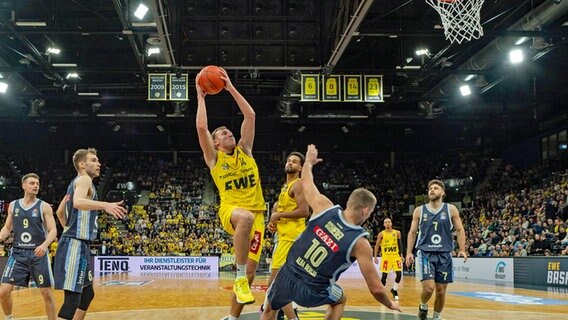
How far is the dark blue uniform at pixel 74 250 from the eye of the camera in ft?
19.0

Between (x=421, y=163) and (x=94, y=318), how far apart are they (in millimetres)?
29116

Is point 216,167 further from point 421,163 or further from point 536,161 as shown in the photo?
point 421,163

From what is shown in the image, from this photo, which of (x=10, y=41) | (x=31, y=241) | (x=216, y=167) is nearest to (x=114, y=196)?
(x=10, y=41)

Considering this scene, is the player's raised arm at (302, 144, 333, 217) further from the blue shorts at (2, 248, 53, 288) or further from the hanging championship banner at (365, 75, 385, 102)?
the hanging championship banner at (365, 75, 385, 102)

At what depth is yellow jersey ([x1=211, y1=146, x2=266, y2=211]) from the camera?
5.88 meters

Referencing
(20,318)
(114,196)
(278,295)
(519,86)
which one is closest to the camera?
(278,295)

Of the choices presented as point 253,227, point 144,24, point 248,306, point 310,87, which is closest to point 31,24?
point 144,24

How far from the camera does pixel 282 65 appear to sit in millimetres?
16062

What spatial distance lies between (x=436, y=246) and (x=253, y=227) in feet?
11.3

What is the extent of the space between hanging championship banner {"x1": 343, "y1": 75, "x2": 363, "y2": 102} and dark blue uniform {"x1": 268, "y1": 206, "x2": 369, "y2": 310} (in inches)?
523

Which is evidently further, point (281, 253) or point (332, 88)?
point (332, 88)

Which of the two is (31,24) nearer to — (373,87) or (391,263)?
(373,87)

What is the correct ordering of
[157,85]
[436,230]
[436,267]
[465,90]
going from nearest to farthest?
1. [436,267]
2. [436,230]
3. [157,85]
4. [465,90]

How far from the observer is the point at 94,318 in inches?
360
